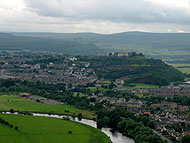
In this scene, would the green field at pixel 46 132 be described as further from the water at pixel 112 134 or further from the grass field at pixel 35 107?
the grass field at pixel 35 107

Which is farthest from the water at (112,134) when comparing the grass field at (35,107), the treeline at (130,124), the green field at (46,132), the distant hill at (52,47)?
the distant hill at (52,47)

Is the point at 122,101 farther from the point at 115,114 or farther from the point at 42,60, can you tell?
the point at 42,60

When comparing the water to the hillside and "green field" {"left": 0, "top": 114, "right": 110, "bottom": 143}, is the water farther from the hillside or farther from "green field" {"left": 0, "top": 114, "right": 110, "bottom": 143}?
the hillside

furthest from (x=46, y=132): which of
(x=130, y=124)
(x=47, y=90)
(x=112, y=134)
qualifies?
(x=47, y=90)

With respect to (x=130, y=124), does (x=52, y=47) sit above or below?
below

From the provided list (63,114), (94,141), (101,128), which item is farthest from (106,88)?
(94,141)

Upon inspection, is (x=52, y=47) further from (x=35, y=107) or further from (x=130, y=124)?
(x=130, y=124)
